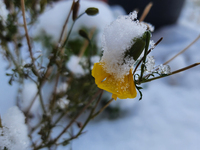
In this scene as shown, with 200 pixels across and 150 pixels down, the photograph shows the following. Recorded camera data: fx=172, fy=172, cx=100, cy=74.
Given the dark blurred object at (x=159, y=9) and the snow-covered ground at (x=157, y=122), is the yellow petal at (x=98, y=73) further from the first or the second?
the dark blurred object at (x=159, y=9)

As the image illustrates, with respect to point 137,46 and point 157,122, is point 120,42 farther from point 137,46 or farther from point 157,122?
point 157,122

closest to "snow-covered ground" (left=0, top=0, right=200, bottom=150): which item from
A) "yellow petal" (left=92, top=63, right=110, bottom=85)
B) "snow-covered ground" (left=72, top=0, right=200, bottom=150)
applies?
"snow-covered ground" (left=72, top=0, right=200, bottom=150)

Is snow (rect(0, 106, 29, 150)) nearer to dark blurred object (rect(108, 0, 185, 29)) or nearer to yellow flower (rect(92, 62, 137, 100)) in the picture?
yellow flower (rect(92, 62, 137, 100))

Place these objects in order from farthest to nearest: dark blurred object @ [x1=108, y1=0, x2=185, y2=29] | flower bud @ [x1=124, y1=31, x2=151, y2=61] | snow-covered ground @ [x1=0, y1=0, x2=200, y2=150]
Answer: dark blurred object @ [x1=108, y1=0, x2=185, y2=29] < snow-covered ground @ [x1=0, y1=0, x2=200, y2=150] < flower bud @ [x1=124, y1=31, x2=151, y2=61]

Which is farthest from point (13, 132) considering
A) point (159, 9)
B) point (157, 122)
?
point (159, 9)

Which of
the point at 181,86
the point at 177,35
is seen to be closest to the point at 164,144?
the point at 181,86

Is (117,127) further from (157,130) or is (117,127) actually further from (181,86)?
(181,86)

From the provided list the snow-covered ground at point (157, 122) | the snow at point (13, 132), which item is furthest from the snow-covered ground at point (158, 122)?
the snow at point (13, 132)
